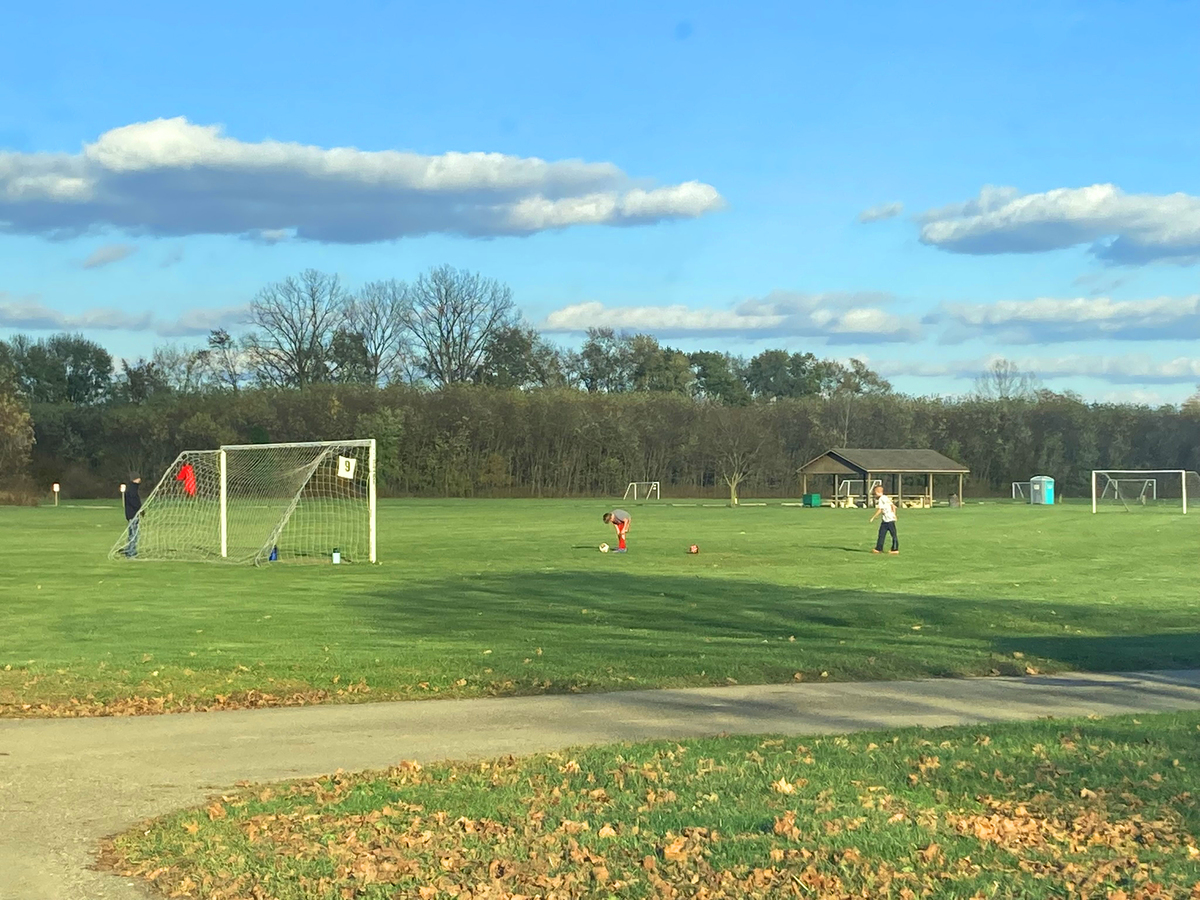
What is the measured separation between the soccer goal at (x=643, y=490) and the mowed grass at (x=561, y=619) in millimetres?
58667

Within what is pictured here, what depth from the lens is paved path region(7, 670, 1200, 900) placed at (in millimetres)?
7160

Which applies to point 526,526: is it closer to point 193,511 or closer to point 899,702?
point 193,511

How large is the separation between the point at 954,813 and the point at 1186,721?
144 inches

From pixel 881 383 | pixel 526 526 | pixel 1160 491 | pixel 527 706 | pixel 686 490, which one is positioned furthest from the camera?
pixel 881 383

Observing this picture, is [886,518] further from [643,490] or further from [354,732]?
[643,490]

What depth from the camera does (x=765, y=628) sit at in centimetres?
1733

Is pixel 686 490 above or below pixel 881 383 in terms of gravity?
below

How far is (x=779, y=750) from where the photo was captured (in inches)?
337

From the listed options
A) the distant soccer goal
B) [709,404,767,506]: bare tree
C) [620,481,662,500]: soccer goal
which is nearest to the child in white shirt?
the distant soccer goal

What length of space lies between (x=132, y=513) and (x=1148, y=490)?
73859 mm

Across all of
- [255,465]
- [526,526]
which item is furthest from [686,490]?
[255,465]

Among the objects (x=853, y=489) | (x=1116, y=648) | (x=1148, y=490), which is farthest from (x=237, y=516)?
(x=1148, y=490)

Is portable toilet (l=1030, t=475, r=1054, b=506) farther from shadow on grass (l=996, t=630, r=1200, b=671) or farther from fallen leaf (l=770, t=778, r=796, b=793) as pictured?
fallen leaf (l=770, t=778, r=796, b=793)

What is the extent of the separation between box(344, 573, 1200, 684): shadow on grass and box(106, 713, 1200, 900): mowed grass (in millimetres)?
4799
